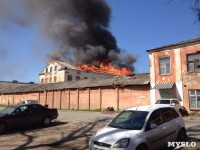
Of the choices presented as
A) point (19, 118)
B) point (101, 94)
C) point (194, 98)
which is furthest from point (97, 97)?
point (19, 118)

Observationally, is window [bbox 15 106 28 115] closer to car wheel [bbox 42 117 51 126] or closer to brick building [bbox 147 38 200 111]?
car wheel [bbox 42 117 51 126]

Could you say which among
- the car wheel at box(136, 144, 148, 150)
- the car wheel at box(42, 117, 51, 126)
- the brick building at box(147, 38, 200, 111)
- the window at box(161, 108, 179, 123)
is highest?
the brick building at box(147, 38, 200, 111)

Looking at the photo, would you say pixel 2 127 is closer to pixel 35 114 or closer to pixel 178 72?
pixel 35 114

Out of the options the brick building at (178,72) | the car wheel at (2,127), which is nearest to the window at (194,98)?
the brick building at (178,72)

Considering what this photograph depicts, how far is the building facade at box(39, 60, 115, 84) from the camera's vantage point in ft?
176

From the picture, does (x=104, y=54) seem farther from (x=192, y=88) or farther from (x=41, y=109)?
(x=41, y=109)

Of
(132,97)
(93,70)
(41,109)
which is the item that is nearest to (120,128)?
(41,109)

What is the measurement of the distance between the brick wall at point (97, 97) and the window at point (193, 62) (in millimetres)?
4800

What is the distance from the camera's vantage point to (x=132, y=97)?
875 inches

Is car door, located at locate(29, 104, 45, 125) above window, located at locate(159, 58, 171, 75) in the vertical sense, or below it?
below

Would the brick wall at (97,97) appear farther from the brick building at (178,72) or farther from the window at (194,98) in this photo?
the window at (194,98)

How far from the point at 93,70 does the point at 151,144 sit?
5642cm

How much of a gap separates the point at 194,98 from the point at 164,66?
180 inches

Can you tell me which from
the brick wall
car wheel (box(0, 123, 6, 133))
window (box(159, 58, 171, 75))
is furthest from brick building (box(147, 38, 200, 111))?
car wheel (box(0, 123, 6, 133))
